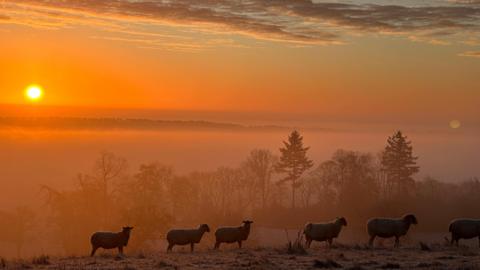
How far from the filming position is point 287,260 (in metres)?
24.8

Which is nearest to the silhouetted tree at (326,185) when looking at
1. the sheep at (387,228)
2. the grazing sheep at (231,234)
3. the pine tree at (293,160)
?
the pine tree at (293,160)

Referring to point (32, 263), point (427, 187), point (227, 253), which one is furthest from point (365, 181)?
point (32, 263)

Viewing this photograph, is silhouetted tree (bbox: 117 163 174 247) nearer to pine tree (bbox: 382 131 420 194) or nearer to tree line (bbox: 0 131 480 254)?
tree line (bbox: 0 131 480 254)

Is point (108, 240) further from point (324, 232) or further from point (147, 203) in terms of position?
point (147, 203)

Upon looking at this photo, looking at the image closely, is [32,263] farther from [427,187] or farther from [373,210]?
[427,187]

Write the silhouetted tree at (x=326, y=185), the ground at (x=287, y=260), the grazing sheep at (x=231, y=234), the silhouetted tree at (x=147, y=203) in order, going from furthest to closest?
the silhouetted tree at (x=326, y=185)
the silhouetted tree at (x=147, y=203)
the grazing sheep at (x=231, y=234)
the ground at (x=287, y=260)

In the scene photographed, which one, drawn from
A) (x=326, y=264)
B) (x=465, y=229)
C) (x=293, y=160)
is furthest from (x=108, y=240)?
(x=293, y=160)

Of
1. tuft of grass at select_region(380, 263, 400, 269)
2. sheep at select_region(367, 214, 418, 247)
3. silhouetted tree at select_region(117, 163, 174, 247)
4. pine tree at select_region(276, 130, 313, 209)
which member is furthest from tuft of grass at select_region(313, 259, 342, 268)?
pine tree at select_region(276, 130, 313, 209)

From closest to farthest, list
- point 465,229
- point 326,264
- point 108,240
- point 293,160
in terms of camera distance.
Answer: point 326,264, point 108,240, point 465,229, point 293,160

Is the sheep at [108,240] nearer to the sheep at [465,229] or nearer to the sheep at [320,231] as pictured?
the sheep at [320,231]

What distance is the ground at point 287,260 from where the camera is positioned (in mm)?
22469

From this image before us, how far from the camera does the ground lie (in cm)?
2247

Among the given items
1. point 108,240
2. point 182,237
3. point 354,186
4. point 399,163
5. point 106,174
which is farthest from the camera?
point 399,163

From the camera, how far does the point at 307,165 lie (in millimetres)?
90812
